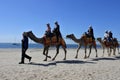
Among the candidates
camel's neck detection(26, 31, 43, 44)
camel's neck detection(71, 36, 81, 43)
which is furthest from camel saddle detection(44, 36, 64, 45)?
camel's neck detection(71, 36, 81, 43)

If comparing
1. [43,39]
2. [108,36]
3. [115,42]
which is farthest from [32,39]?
[115,42]

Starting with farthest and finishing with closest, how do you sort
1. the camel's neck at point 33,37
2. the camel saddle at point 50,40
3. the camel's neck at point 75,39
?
the camel's neck at point 75,39, the camel saddle at point 50,40, the camel's neck at point 33,37

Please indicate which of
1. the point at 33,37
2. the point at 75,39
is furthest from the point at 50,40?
the point at 75,39

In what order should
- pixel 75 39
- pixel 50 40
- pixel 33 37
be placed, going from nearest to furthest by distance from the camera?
pixel 33 37
pixel 50 40
pixel 75 39

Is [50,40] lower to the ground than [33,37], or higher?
lower

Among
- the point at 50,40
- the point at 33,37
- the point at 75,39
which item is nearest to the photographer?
the point at 33,37

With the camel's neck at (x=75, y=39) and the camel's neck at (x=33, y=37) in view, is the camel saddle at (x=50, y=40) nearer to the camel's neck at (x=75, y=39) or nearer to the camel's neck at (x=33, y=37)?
the camel's neck at (x=33, y=37)

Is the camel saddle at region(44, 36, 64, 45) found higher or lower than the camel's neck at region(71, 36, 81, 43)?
lower

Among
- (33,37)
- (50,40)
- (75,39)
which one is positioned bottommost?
(50,40)

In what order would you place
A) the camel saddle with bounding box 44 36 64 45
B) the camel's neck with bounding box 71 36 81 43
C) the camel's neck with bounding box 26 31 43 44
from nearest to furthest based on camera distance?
1. the camel's neck with bounding box 26 31 43 44
2. the camel saddle with bounding box 44 36 64 45
3. the camel's neck with bounding box 71 36 81 43

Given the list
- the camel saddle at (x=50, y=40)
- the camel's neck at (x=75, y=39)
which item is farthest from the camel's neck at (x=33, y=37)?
the camel's neck at (x=75, y=39)

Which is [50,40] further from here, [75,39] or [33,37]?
[75,39]

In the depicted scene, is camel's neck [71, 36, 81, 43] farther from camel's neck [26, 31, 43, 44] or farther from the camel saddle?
camel's neck [26, 31, 43, 44]

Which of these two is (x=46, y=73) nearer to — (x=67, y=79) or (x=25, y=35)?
(x=67, y=79)
